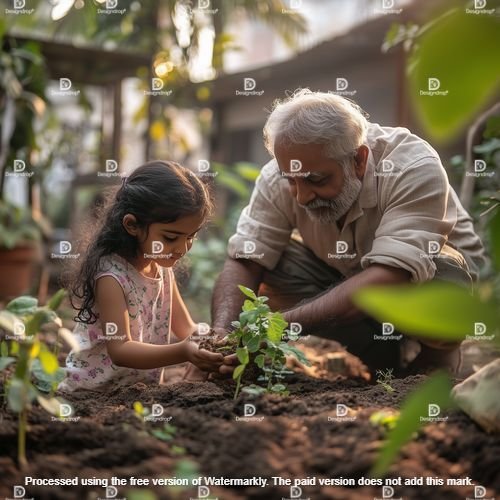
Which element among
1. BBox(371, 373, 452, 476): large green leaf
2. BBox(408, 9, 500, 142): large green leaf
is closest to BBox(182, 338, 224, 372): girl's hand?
BBox(371, 373, 452, 476): large green leaf

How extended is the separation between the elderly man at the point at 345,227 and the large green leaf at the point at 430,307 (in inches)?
68.0

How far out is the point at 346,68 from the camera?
6.96m

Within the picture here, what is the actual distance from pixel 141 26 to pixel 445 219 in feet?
20.6

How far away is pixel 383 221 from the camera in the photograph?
2.74 meters

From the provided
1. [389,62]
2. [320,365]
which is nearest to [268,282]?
[320,365]

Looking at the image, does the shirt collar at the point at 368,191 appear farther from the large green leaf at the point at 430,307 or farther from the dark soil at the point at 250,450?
the large green leaf at the point at 430,307

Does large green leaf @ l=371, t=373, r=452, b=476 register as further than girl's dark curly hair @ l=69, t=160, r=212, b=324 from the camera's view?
No

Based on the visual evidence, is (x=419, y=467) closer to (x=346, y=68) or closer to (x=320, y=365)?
(x=320, y=365)

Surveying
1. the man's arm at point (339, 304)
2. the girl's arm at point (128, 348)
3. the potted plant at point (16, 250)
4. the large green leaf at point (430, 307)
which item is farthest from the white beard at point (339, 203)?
the potted plant at point (16, 250)

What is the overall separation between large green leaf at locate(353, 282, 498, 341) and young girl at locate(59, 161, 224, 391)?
1.47 m

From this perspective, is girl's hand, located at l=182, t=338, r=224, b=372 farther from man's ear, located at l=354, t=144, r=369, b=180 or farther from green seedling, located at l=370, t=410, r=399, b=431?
man's ear, located at l=354, t=144, r=369, b=180

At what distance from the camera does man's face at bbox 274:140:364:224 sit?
2682 millimetres

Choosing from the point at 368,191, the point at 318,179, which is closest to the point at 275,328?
the point at 318,179

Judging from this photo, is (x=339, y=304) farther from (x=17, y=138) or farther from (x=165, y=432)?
(x=17, y=138)
